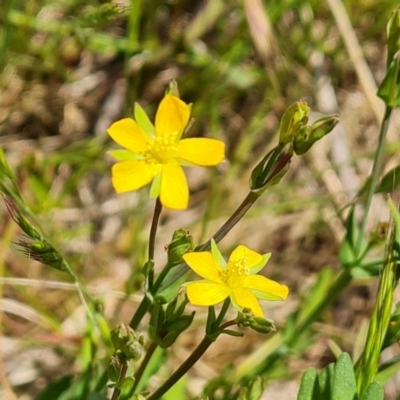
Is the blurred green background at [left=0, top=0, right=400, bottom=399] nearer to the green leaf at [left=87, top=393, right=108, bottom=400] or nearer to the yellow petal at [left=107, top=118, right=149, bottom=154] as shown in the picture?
the green leaf at [left=87, top=393, right=108, bottom=400]

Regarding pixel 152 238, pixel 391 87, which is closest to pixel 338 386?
pixel 152 238

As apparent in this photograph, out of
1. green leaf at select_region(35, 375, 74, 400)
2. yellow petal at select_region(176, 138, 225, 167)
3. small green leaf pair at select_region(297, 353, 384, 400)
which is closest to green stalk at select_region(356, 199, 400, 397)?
small green leaf pair at select_region(297, 353, 384, 400)

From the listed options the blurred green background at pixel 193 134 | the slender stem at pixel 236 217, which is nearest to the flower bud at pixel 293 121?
the slender stem at pixel 236 217

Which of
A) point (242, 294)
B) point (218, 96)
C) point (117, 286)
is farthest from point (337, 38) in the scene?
point (242, 294)

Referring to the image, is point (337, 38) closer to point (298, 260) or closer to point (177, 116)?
point (298, 260)

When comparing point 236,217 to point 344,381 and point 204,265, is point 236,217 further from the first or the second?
point 344,381
